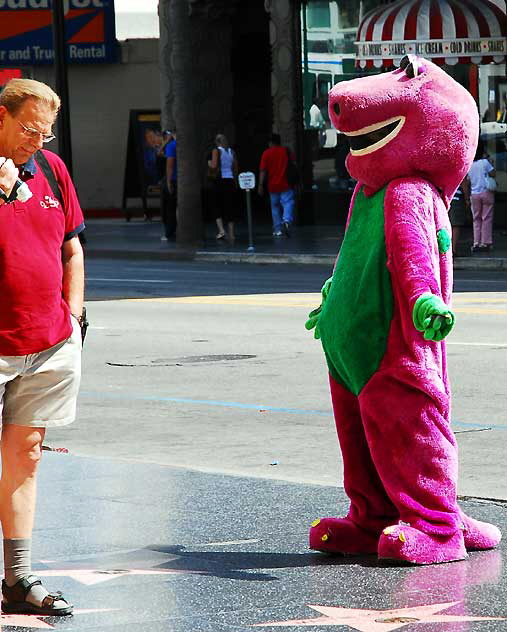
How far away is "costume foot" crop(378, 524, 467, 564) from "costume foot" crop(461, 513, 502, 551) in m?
0.15

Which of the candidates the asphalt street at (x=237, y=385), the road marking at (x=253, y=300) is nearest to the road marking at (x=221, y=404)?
the asphalt street at (x=237, y=385)

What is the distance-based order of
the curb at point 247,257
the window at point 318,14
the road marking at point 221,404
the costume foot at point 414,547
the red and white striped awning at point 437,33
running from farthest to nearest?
the window at point 318,14 → the red and white striped awning at point 437,33 → the curb at point 247,257 → the road marking at point 221,404 → the costume foot at point 414,547

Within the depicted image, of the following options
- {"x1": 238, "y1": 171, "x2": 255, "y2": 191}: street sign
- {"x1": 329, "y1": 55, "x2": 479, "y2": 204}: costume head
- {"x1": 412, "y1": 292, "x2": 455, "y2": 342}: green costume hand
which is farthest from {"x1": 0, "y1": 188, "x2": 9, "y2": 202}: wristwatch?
{"x1": 238, "y1": 171, "x2": 255, "y2": 191}: street sign

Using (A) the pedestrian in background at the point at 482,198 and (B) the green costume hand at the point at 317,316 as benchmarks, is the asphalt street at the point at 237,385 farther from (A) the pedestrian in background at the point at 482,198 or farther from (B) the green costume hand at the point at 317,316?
(A) the pedestrian in background at the point at 482,198

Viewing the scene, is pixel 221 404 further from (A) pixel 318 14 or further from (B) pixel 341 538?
(A) pixel 318 14

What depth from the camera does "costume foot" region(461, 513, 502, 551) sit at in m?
6.05

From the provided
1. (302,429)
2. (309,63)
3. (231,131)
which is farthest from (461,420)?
(231,131)

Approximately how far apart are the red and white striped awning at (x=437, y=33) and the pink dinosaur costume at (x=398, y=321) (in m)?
18.4

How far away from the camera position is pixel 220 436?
9242 mm

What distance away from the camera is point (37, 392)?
5312mm

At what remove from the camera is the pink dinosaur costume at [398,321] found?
5.88 m

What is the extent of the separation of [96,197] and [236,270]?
49.1 feet

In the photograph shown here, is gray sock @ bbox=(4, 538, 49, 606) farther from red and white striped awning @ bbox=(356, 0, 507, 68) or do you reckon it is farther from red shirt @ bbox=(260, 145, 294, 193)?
red shirt @ bbox=(260, 145, 294, 193)

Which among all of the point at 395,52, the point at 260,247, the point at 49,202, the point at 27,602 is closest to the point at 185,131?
the point at 260,247
